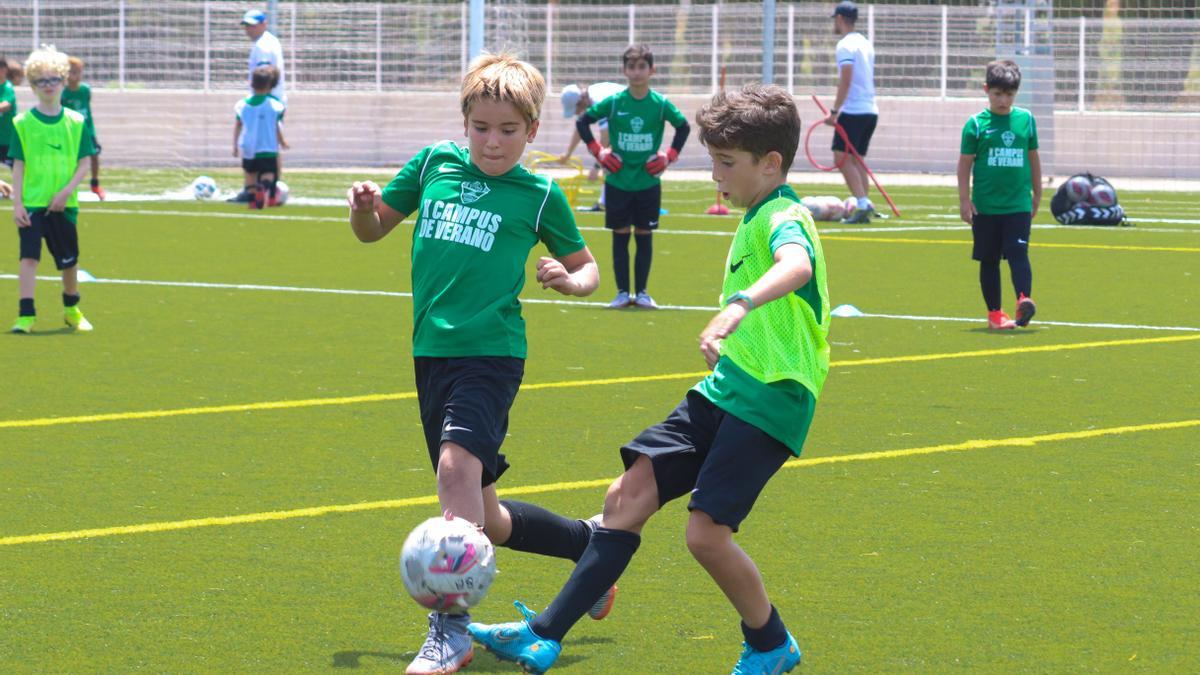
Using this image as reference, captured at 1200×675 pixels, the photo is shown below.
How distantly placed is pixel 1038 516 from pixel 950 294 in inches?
326

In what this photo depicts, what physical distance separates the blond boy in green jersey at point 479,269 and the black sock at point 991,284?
780cm

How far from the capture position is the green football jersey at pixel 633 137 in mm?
14562

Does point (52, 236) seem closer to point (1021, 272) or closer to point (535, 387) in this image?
point (535, 387)

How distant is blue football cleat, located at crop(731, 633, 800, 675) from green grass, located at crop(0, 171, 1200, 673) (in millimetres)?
182

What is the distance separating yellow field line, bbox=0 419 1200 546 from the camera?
680cm

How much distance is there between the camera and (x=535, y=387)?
34.1ft

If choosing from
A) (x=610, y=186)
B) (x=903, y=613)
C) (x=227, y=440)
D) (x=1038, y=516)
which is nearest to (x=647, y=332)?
(x=610, y=186)

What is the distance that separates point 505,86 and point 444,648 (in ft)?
5.17

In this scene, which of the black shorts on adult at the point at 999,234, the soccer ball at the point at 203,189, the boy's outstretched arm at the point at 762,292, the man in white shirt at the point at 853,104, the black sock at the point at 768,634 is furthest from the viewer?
the soccer ball at the point at 203,189

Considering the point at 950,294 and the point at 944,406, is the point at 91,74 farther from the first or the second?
the point at 944,406

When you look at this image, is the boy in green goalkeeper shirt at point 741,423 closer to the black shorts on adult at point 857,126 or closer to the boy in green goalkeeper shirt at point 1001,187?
the boy in green goalkeeper shirt at point 1001,187

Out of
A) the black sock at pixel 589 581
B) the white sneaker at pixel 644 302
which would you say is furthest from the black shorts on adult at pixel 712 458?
the white sneaker at pixel 644 302

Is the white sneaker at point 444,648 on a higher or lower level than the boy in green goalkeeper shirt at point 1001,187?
lower

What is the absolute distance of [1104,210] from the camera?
22609 millimetres
